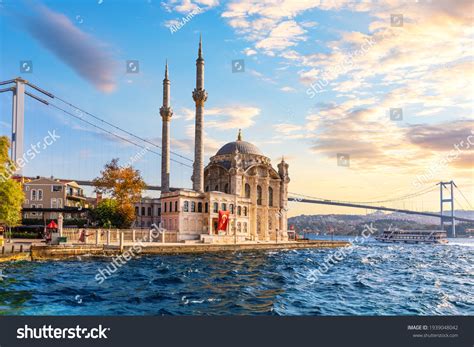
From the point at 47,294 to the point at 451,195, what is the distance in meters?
147

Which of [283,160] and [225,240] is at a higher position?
[283,160]

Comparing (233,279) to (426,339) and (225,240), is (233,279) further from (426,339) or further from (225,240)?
(225,240)

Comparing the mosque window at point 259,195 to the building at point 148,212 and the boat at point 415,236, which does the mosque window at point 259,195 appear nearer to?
the building at point 148,212

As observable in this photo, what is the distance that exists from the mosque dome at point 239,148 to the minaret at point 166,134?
587 inches

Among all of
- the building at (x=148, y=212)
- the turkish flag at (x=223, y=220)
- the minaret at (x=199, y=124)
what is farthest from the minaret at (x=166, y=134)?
the turkish flag at (x=223, y=220)

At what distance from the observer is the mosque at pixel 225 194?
6178cm

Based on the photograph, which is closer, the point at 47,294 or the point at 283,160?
the point at 47,294

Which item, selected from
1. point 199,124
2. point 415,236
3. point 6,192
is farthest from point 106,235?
point 415,236

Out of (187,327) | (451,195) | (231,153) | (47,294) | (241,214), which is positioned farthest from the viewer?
(451,195)

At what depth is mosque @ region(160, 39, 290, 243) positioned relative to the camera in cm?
6178

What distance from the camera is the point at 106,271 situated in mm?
29406

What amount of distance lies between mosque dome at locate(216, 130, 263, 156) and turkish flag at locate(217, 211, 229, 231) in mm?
19610

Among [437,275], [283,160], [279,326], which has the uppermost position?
[283,160]

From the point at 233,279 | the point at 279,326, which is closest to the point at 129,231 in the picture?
the point at 233,279
